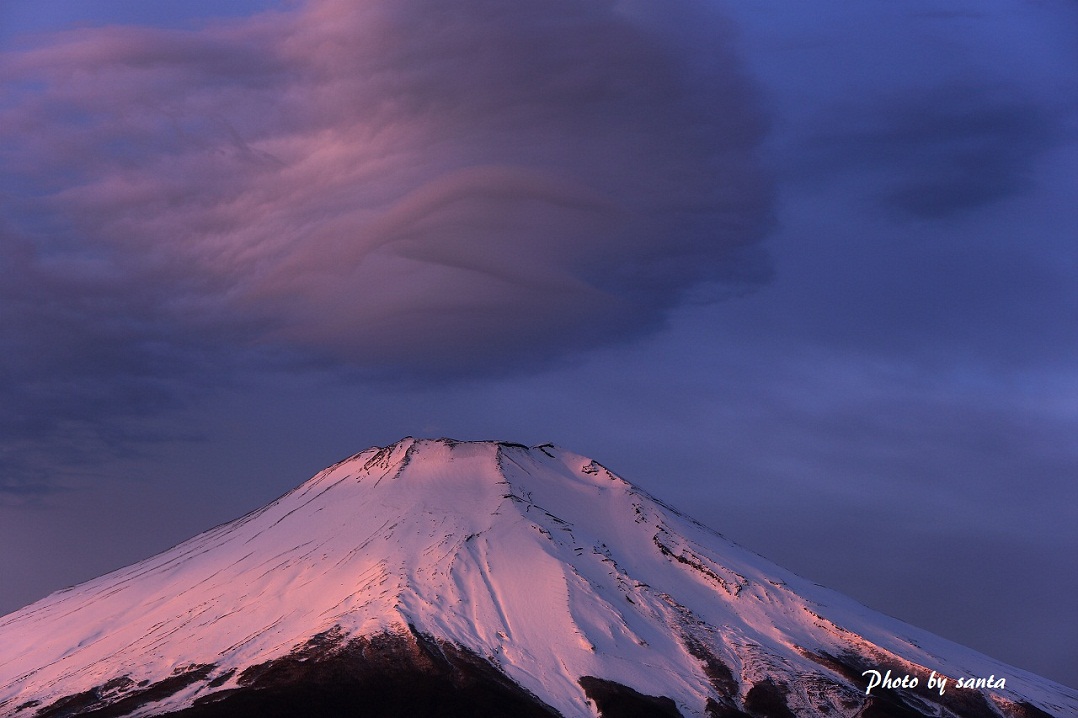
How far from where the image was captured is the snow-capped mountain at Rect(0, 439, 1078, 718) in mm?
117375

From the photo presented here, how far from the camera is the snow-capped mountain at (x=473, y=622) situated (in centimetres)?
11738

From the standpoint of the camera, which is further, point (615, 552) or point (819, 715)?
point (615, 552)

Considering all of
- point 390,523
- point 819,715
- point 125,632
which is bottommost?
point 819,715

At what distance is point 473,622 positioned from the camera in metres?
132

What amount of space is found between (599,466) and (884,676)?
61.2m

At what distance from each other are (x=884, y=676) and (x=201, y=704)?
74.8 meters

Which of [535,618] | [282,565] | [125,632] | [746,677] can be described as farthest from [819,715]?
[125,632]

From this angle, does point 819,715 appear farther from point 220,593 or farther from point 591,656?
point 220,593

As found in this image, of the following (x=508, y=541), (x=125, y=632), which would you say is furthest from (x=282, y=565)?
(x=508, y=541)

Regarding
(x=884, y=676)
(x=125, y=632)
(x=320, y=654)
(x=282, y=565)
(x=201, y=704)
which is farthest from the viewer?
(x=282, y=565)

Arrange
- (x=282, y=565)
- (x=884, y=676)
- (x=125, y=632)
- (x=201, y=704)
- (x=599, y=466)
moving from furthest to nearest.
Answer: (x=599, y=466) < (x=282, y=565) < (x=125, y=632) < (x=884, y=676) < (x=201, y=704)

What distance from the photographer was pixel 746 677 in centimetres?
12625

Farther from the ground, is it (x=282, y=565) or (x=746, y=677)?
(x=282, y=565)

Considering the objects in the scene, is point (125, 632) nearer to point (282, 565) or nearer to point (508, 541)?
point (282, 565)
